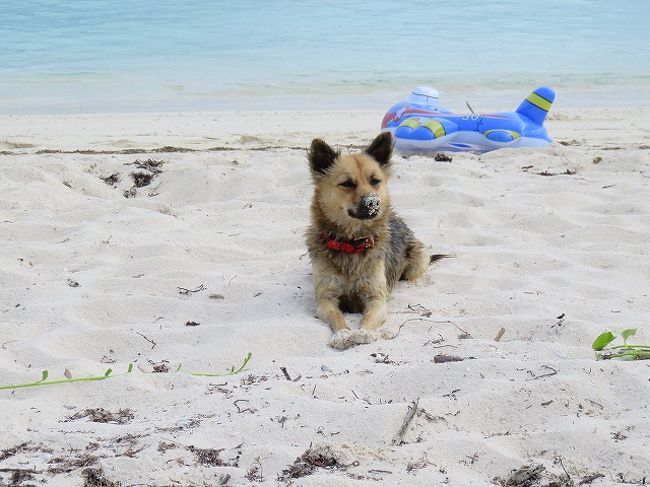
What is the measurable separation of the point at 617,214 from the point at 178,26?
21.4 meters

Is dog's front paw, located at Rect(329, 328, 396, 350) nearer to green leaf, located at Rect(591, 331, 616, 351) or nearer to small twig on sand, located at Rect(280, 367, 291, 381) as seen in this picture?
small twig on sand, located at Rect(280, 367, 291, 381)

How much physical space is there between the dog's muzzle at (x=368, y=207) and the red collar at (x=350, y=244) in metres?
0.22

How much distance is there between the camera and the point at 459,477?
2889 mm

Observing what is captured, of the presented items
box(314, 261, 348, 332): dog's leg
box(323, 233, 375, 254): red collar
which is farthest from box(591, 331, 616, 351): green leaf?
box(323, 233, 375, 254): red collar

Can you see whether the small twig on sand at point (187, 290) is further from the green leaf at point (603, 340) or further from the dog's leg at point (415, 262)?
the green leaf at point (603, 340)

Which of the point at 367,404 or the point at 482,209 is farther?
the point at 482,209

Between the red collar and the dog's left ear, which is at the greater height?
the dog's left ear

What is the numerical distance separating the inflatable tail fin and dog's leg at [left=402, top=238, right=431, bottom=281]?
12.5ft

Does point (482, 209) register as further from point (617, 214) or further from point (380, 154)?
point (380, 154)

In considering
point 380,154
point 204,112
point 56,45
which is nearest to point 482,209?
point 380,154

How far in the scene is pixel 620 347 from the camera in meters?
4.05

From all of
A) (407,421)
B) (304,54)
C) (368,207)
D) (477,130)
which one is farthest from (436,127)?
(304,54)

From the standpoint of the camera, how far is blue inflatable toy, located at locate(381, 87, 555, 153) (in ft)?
29.5

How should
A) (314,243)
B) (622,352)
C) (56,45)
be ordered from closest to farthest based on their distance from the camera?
(622,352), (314,243), (56,45)
